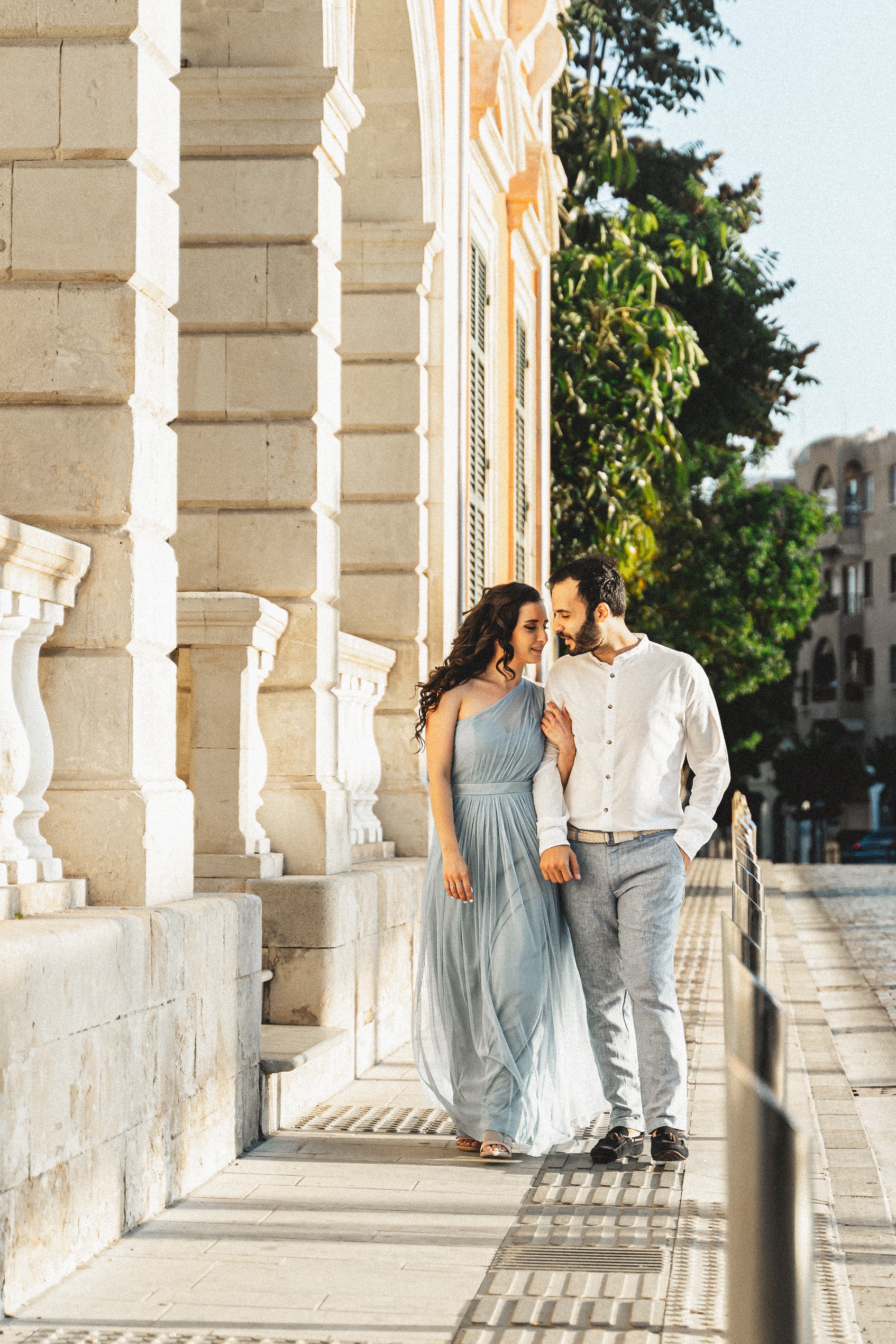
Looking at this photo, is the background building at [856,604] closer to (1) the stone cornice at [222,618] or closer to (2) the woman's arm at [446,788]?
(1) the stone cornice at [222,618]

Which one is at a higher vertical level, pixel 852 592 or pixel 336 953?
pixel 852 592

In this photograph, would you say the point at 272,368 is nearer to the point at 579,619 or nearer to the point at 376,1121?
the point at 579,619

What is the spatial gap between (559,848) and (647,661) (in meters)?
0.70

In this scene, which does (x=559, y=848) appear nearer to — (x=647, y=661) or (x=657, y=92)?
(x=647, y=661)

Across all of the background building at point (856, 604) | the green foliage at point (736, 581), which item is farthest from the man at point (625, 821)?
the background building at point (856, 604)

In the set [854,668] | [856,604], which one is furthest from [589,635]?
[856,604]

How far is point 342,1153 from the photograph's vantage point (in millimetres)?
6188

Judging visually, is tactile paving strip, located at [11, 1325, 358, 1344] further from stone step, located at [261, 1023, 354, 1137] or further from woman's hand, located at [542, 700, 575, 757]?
woman's hand, located at [542, 700, 575, 757]

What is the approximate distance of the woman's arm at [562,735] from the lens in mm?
6188

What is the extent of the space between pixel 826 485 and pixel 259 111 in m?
77.1

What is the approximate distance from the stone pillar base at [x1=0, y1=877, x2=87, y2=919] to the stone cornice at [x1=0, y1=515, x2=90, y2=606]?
2.69ft

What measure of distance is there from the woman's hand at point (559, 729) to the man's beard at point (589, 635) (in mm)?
262

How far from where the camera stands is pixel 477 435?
44.8 feet

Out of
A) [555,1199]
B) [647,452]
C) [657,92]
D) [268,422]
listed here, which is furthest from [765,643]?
[555,1199]
